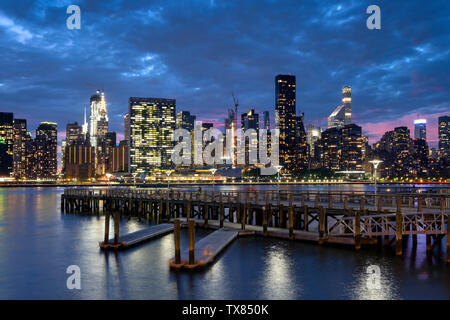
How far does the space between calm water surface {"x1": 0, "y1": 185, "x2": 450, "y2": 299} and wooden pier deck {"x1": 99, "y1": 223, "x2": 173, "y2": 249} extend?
2.90 feet

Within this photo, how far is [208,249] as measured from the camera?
31938 mm

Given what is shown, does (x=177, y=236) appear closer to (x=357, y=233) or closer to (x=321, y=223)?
(x=321, y=223)

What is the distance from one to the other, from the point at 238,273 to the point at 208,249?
4.64 metres

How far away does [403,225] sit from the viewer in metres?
31.7

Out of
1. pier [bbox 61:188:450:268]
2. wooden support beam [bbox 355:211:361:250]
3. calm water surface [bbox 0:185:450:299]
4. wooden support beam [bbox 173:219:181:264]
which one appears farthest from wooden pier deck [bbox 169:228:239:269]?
wooden support beam [bbox 355:211:361:250]

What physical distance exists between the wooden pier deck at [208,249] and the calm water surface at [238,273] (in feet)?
2.21

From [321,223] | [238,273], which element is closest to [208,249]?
[238,273]
